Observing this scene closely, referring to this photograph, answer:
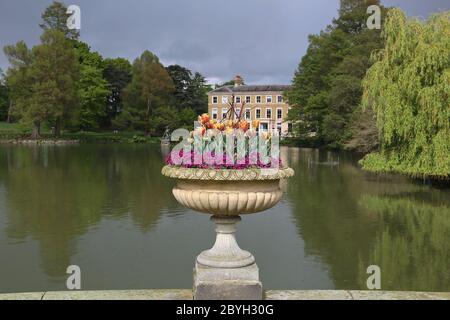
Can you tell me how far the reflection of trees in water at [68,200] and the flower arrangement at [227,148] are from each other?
5044mm

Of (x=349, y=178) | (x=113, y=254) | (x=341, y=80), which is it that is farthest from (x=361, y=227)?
(x=341, y=80)

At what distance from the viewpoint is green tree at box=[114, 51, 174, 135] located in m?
68.6

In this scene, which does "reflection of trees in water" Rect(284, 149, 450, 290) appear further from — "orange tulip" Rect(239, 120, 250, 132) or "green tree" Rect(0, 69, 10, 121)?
"green tree" Rect(0, 69, 10, 121)

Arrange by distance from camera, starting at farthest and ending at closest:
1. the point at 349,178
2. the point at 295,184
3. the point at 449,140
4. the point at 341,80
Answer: the point at 341,80, the point at 349,178, the point at 295,184, the point at 449,140

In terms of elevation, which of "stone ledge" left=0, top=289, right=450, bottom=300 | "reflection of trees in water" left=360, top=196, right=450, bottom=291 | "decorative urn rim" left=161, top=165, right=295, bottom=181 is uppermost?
"decorative urn rim" left=161, top=165, right=295, bottom=181

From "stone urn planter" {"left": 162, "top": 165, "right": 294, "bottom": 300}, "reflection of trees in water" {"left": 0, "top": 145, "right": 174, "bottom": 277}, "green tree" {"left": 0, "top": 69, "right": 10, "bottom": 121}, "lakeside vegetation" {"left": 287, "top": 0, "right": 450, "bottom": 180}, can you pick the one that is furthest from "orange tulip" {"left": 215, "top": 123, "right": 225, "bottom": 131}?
"green tree" {"left": 0, "top": 69, "right": 10, "bottom": 121}

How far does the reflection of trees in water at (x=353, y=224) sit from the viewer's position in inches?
371

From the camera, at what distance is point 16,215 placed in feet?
45.2

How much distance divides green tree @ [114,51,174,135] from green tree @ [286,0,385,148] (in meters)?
19.9

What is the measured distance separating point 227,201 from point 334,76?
43.1 metres

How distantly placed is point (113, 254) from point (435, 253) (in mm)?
6346

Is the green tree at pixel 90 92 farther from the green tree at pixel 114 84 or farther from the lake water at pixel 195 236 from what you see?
the lake water at pixel 195 236

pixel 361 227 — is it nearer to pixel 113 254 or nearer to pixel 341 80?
pixel 113 254

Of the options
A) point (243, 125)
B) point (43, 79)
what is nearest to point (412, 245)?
point (243, 125)
